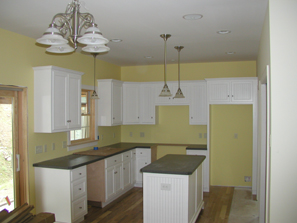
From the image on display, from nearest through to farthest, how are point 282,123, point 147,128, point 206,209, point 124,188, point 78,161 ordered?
point 282,123, point 78,161, point 206,209, point 124,188, point 147,128

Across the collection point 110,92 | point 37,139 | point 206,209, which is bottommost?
point 206,209

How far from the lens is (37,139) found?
4168 mm

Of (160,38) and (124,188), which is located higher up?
(160,38)

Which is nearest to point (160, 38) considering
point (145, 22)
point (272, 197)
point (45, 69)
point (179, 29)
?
point (179, 29)

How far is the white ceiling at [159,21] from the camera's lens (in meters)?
2.84

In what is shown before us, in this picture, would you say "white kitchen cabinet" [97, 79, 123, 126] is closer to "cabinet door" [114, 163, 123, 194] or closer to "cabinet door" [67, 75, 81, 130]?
Result: "cabinet door" [114, 163, 123, 194]

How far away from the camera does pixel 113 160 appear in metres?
5.10

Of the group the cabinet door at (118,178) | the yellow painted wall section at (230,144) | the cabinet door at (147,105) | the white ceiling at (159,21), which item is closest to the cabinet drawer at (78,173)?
the cabinet door at (118,178)

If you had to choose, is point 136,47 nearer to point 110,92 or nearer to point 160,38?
point 160,38

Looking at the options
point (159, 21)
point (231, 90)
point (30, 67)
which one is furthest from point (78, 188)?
Result: point (231, 90)

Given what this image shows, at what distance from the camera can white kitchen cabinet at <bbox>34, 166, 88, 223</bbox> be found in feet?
12.8

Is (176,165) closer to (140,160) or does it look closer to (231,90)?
(140,160)

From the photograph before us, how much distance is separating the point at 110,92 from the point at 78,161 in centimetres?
→ 190

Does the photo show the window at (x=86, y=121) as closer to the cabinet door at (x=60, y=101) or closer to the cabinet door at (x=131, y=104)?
the cabinet door at (x=131, y=104)
